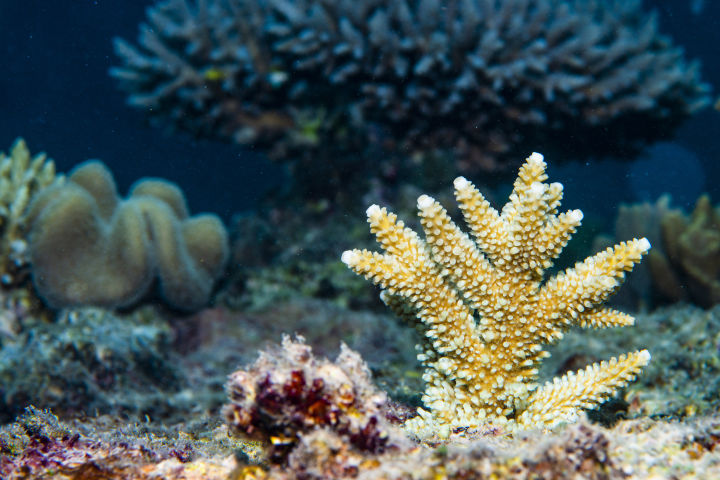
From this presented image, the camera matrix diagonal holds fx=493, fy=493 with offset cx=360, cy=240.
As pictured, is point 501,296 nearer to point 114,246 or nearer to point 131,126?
point 114,246

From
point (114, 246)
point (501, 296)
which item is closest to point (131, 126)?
point (114, 246)

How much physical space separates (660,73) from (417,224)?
3.73 metres

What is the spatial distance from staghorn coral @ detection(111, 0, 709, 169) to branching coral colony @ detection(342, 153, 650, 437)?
415cm

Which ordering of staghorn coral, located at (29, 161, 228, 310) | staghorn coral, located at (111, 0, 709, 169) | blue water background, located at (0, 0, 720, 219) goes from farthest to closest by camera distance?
blue water background, located at (0, 0, 720, 219), staghorn coral, located at (111, 0, 709, 169), staghorn coral, located at (29, 161, 228, 310)

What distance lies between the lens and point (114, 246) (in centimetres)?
470

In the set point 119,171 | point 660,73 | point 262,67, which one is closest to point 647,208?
point 660,73

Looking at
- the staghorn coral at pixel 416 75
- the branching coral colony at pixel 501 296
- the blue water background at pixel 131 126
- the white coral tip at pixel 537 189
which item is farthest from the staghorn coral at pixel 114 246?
the white coral tip at pixel 537 189

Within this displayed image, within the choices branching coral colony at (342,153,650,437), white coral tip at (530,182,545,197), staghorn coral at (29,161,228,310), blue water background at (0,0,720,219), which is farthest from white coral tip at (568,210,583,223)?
blue water background at (0,0,720,219)

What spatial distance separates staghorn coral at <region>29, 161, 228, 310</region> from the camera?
4457 mm

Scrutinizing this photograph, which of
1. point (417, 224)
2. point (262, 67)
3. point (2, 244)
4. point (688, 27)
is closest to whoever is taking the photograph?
point (2, 244)

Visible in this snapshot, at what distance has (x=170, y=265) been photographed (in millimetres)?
4957

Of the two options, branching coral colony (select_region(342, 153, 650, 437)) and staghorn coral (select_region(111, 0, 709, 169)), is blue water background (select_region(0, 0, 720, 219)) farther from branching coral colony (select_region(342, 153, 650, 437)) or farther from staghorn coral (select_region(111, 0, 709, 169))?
branching coral colony (select_region(342, 153, 650, 437))

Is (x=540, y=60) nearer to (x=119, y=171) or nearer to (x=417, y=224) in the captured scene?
(x=417, y=224)

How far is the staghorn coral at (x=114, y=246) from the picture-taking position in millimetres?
4457
